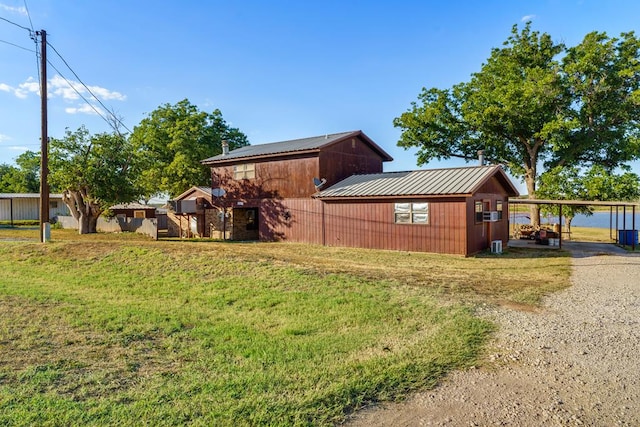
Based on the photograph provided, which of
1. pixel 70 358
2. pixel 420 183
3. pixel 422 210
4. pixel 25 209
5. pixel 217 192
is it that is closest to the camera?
pixel 70 358

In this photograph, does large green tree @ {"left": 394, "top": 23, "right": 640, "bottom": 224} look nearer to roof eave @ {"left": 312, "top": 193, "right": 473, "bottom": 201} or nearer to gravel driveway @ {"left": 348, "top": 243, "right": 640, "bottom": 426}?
roof eave @ {"left": 312, "top": 193, "right": 473, "bottom": 201}

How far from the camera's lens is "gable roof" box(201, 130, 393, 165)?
1977 cm

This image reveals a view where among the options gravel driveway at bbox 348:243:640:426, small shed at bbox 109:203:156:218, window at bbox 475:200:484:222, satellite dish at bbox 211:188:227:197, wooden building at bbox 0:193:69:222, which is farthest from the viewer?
wooden building at bbox 0:193:69:222

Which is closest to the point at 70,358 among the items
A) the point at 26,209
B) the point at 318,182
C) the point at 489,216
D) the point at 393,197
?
the point at 393,197

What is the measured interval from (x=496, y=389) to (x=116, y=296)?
823 cm

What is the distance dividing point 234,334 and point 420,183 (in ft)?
40.1

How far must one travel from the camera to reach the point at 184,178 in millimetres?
31609

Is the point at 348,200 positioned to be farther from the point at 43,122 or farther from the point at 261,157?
the point at 43,122

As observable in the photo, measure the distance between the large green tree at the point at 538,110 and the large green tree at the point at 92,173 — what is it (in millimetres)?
19163

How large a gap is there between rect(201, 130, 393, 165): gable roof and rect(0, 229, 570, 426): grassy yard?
879cm

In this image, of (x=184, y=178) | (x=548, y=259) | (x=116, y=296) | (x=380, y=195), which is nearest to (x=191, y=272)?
(x=116, y=296)

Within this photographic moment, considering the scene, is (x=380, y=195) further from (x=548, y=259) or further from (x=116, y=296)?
(x=116, y=296)

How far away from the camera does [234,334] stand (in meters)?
6.02

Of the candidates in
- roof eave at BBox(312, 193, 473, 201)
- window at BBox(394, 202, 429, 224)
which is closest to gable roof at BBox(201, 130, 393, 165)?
roof eave at BBox(312, 193, 473, 201)
